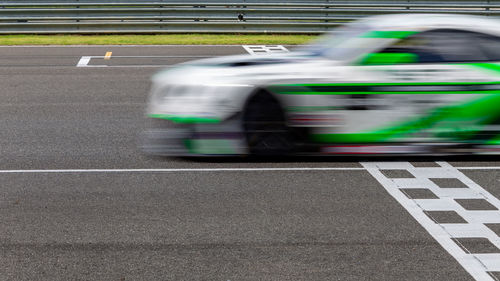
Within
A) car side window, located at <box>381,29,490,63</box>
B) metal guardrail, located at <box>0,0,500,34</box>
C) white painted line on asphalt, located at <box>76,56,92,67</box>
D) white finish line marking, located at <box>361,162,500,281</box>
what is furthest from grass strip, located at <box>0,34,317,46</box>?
white finish line marking, located at <box>361,162,500,281</box>

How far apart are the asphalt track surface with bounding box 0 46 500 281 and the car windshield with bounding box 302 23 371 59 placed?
1150mm

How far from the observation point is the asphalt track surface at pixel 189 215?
5.58m

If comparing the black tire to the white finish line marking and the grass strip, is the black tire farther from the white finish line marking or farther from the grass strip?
the grass strip

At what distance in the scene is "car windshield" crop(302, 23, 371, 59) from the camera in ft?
28.6

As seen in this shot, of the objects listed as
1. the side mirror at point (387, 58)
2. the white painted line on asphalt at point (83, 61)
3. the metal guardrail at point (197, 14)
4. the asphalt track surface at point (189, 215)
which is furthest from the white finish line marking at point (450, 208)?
the metal guardrail at point (197, 14)

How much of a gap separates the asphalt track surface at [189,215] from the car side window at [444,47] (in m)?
1.12

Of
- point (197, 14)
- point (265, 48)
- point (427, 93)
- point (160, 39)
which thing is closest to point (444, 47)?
point (427, 93)

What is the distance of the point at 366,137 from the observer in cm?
855

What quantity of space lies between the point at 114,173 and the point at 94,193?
2.53 ft

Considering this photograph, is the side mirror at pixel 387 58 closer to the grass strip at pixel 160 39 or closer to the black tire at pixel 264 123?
the black tire at pixel 264 123

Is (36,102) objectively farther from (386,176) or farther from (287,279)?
(287,279)

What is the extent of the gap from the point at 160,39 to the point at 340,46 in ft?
44.7

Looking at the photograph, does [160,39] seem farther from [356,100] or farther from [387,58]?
[356,100]

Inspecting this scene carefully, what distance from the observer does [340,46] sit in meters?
8.95
